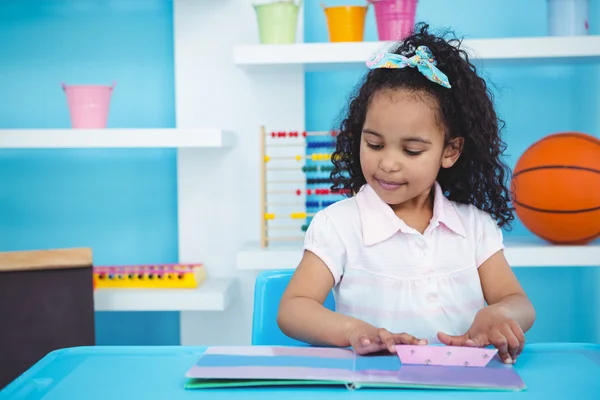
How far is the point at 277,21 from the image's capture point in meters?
2.13

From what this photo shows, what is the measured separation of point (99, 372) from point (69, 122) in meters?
1.78

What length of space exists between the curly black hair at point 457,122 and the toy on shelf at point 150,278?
894mm

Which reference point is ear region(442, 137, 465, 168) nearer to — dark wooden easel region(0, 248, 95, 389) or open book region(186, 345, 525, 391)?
open book region(186, 345, 525, 391)

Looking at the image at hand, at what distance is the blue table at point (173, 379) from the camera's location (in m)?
0.76

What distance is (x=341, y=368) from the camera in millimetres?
820

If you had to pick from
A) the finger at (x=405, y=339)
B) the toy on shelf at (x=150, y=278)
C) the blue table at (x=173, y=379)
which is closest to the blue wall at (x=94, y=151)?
the toy on shelf at (x=150, y=278)

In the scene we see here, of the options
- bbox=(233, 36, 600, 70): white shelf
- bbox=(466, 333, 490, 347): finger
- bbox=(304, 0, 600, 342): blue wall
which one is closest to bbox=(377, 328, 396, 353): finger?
bbox=(466, 333, 490, 347): finger

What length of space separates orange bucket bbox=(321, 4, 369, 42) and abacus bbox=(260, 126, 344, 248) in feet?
0.96

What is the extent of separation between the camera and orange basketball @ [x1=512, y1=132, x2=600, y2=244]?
2.01m

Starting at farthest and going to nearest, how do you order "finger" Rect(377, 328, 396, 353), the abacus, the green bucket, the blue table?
the abacus → the green bucket → "finger" Rect(377, 328, 396, 353) → the blue table

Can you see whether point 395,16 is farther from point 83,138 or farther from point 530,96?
point 83,138

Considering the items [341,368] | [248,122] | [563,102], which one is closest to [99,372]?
[341,368]

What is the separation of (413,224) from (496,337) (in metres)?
0.42

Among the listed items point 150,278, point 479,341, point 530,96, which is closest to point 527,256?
point 530,96
